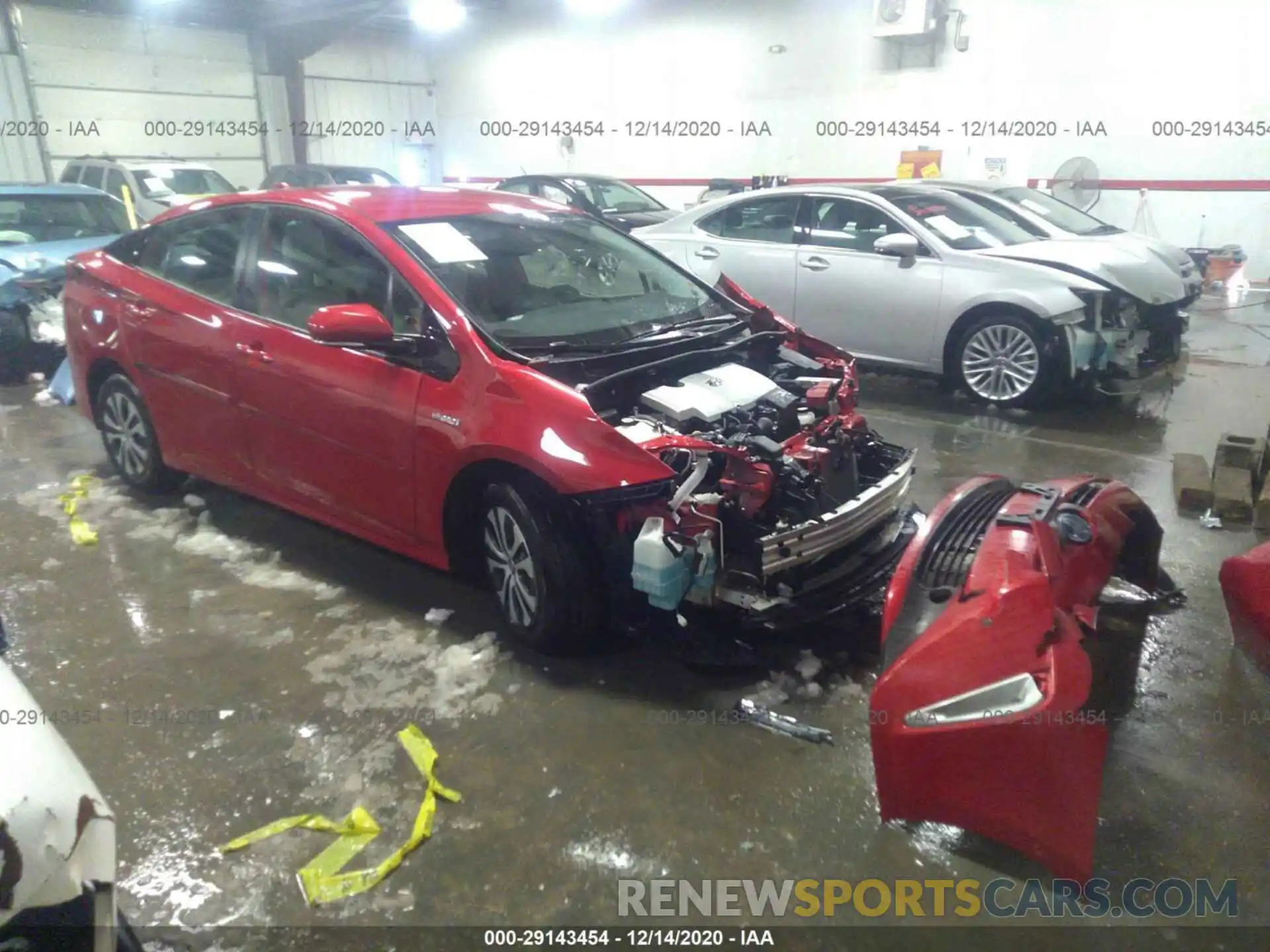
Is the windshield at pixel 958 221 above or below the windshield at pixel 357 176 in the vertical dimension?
below

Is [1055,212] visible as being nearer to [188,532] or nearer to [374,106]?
[188,532]

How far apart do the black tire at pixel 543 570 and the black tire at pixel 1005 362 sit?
403 cm

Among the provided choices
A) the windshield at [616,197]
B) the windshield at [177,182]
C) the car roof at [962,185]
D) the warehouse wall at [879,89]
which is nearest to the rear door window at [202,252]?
the car roof at [962,185]

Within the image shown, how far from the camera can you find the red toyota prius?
1991mm

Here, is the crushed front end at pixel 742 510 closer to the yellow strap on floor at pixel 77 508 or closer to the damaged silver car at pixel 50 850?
the damaged silver car at pixel 50 850

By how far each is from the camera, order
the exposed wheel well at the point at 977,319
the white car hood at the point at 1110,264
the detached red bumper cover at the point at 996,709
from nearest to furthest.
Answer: the detached red bumper cover at the point at 996,709
the exposed wheel well at the point at 977,319
the white car hood at the point at 1110,264

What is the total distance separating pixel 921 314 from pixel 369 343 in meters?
4.25

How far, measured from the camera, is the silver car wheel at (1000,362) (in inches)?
228

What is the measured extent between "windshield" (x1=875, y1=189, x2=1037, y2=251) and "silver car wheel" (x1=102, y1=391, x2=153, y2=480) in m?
4.91

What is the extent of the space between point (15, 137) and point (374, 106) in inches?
287

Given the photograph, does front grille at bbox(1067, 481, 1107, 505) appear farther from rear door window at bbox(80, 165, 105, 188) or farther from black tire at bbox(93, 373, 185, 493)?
rear door window at bbox(80, 165, 105, 188)

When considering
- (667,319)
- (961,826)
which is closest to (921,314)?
(667,319)

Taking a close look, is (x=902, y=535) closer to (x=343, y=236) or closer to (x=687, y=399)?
(x=687, y=399)

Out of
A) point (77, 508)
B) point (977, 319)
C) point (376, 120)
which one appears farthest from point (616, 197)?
point (376, 120)
